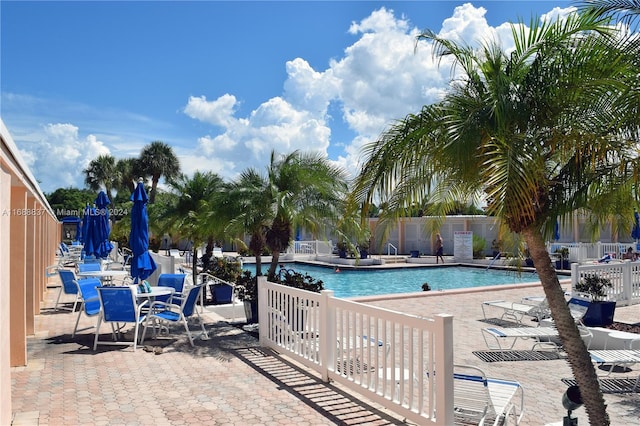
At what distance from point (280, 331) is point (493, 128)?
4.20 m

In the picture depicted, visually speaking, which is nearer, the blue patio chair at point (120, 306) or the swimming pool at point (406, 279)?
the blue patio chair at point (120, 306)

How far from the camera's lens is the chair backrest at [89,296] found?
825cm

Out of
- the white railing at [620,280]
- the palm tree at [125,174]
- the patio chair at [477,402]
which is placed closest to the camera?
the patio chair at [477,402]

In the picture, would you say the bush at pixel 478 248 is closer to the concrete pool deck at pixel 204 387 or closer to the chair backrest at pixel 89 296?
the concrete pool deck at pixel 204 387

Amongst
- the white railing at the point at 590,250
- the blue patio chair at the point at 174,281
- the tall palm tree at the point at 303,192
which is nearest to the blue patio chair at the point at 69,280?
the blue patio chair at the point at 174,281

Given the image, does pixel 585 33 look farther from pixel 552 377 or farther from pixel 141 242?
pixel 141 242

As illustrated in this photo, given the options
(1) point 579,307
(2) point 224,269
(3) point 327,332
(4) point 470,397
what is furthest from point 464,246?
(4) point 470,397

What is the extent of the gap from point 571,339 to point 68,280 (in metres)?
9.68

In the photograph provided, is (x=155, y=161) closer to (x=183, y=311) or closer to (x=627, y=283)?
(x=183, y=311)

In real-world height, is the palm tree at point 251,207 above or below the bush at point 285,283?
above

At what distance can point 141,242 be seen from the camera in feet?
30.8

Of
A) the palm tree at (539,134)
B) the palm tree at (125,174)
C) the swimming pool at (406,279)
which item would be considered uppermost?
the palm tree at (125,174)

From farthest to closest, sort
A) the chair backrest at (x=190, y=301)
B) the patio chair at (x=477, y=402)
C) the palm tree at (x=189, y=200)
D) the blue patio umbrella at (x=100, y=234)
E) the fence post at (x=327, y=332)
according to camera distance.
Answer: the blue patio umbrella at (x=100, y=234), the palm tree at (x=189, y=200), the chair backrest at (x=190, y=301), the fence post at (x=327, y=332), the patio chair at (x=477, y=402)

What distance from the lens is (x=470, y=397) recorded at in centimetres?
446
